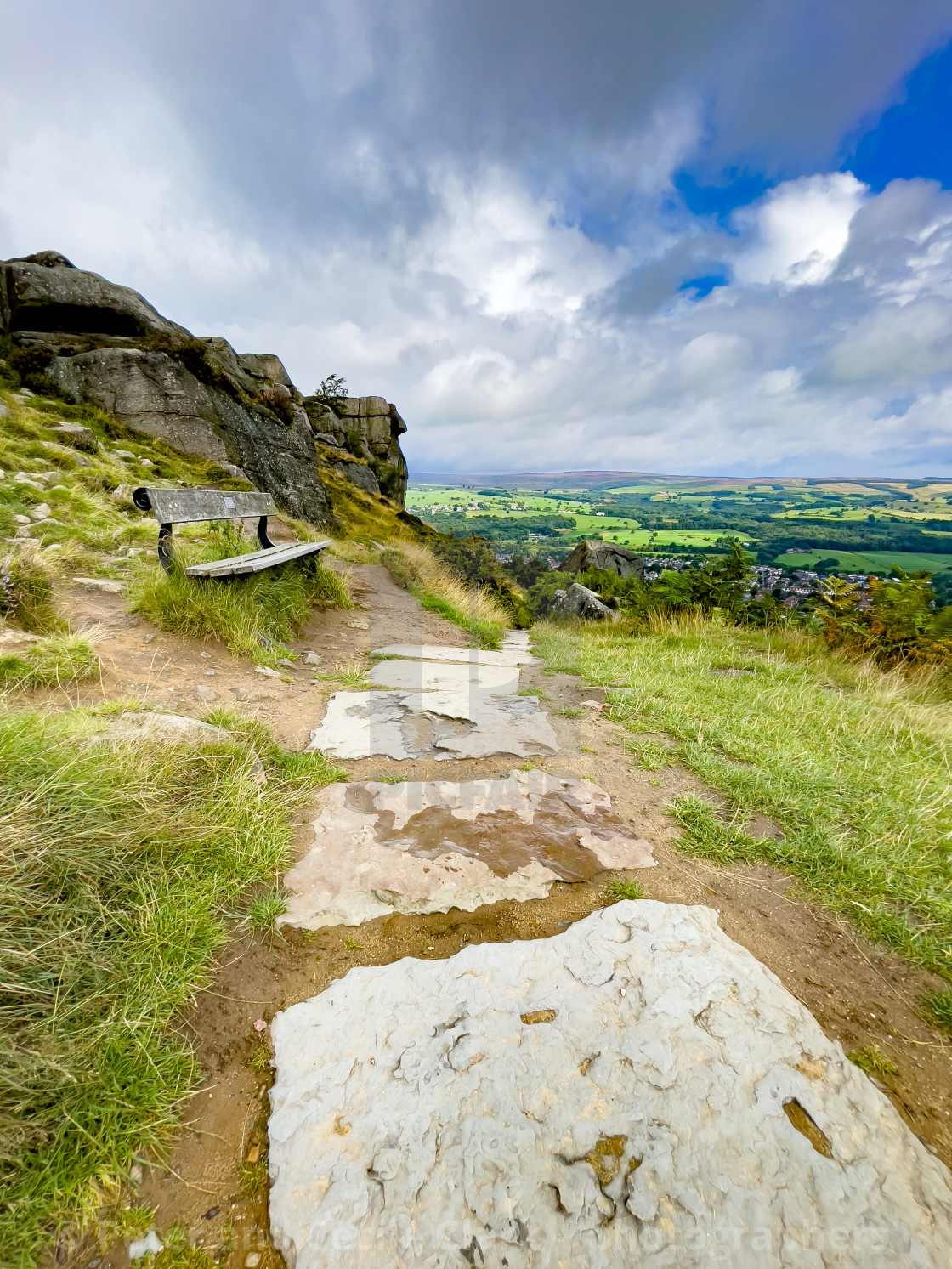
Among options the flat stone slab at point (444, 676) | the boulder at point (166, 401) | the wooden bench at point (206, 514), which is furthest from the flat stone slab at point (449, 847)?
the boulder at point (166, 401)

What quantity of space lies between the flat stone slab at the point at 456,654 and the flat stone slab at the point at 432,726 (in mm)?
1270

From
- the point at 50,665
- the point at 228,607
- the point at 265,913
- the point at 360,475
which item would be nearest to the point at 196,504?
the point at 228,607

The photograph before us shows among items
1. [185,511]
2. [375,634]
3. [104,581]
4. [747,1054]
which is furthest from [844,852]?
[104,581]

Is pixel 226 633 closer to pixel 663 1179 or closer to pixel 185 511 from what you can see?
pixel 185 511

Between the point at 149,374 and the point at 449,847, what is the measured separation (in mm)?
14521

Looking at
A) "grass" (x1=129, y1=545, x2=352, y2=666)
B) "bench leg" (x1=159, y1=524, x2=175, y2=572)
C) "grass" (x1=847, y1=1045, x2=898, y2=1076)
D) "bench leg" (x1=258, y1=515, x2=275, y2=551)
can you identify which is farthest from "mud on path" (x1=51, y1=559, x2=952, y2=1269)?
"bench leg" (x1=258, y1=515, x2=275, y2=551)

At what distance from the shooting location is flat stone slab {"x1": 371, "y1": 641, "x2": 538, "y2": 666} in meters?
5.36

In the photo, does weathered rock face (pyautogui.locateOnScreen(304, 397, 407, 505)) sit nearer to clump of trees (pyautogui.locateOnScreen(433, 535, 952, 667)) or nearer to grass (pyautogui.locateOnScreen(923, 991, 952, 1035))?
clump of trees (pyautogui.locateOnScreen(433, 535, 952, 667))

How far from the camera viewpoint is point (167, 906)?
1.64 meters

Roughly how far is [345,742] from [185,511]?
3245 mm

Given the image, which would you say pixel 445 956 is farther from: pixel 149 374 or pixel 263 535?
pixel 149 374

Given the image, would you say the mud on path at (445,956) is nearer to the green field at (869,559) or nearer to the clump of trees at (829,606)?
the clump of trees at (829,606)

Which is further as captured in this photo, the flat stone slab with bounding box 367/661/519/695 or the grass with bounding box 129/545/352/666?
the flat stone slab with bounding box 367/661/519/695

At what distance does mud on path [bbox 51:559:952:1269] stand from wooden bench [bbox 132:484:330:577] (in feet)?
4.75
